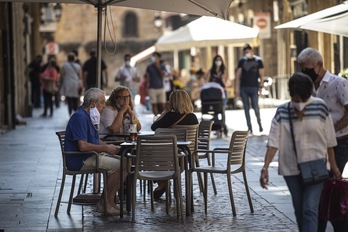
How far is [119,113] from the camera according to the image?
1362 centimetres

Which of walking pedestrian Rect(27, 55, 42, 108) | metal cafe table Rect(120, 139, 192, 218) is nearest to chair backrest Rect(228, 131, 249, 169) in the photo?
metal cafe table Rect(120, 139, 192, 218)

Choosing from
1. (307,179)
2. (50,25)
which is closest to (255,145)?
(307,179)

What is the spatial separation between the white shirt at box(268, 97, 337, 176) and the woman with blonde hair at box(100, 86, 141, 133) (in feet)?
15.8

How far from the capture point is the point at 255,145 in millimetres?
21422

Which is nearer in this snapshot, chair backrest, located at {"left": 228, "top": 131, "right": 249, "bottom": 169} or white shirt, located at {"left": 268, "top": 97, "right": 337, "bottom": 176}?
white shirt, located at {"left": 268, "top": 97, "right": 337, "bottom": 176}

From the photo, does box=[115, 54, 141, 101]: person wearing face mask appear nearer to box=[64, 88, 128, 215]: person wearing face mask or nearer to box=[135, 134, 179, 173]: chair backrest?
box=[64, 88, 128, 215]: person wearing face mask

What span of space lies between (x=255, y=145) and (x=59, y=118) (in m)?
13.3

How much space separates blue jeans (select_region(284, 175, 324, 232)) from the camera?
882cm

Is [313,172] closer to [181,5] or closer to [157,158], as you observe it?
[157,158]

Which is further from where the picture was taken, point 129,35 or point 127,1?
point 129,35

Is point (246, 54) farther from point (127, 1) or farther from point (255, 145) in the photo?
point (127, 1)

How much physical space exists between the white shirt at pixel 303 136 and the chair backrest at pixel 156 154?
2.66 metres

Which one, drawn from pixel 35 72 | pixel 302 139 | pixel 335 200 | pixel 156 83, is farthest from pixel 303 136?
pixel 35 72

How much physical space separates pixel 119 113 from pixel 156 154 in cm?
212
